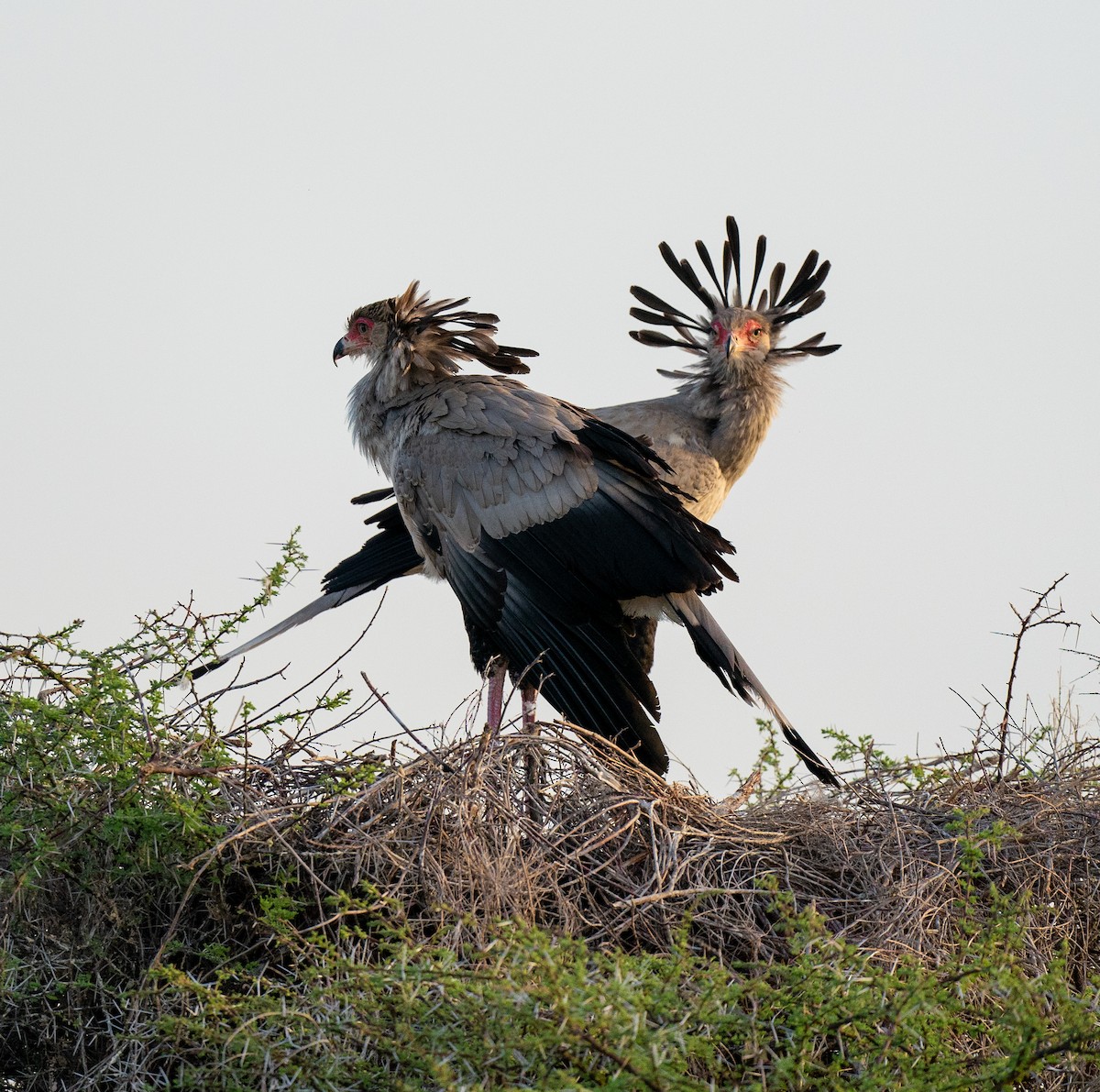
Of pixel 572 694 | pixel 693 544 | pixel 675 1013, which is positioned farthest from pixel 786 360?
pixel 675 1013

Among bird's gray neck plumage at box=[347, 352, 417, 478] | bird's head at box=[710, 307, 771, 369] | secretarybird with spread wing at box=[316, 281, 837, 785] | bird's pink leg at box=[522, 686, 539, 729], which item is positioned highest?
bird's head at box=[710, 307, 771, 369]

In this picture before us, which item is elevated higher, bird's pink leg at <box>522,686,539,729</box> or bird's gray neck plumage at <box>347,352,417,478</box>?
bird's gray neck plumage at <box>347,352,417,478</box>

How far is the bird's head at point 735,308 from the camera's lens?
764 centimetres

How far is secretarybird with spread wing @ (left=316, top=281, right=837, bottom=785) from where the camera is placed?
5500 mm

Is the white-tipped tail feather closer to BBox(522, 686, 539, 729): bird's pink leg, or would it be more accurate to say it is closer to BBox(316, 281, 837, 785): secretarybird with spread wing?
BBox(316, 281, 837, 785): secretarybird with spread wing

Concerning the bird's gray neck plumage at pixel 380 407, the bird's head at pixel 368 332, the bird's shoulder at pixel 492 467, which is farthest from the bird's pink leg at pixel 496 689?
the bird's head at pixel 368 332

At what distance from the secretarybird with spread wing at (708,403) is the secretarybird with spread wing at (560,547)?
1.94 feet

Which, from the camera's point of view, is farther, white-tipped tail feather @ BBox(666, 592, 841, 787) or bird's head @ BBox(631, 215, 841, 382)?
bird's head @ BBox(631, 215, 841, 382)

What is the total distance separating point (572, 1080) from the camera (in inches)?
105

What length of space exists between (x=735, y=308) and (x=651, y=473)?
6.76 feet

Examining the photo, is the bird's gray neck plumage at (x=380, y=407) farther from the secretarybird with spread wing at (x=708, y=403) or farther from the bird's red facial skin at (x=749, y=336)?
the bird's red facial skin at (x=749, y=336)

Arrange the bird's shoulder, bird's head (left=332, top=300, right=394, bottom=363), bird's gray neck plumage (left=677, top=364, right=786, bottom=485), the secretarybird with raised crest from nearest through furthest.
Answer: the secretarybird with raised crest < the bird's shoulder < bird's head (left=332, top=300, right=394, bottom=363) < bird's gray neck plumage (left=677, top=364, right=786, bottom=485)

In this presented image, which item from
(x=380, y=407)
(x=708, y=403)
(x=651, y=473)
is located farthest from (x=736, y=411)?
(x=380, y=407)

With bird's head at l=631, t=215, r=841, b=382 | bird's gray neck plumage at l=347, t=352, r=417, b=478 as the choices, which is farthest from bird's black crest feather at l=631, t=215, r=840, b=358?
bird's gray neck plumage at l=347, t=352, r=417, b=478
